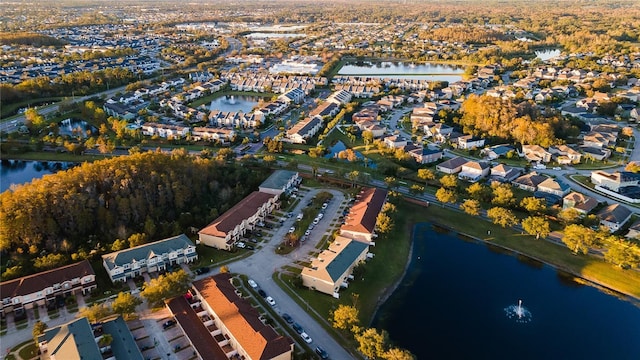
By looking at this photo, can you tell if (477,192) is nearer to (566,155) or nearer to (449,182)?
(449,182)

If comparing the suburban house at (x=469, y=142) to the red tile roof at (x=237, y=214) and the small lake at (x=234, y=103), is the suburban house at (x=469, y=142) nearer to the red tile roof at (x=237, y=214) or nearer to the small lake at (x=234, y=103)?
the red tile roof at (x=237, y=214)

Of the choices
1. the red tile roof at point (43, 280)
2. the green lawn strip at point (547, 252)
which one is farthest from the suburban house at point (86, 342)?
the green lawn strip at point (547, 252)

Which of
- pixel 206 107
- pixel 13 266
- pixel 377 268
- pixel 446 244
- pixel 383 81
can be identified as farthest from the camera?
pixel 383 81

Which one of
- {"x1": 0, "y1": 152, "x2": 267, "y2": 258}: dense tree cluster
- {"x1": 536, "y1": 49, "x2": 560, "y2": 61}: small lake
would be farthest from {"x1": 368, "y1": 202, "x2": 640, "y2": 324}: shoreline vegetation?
{"x1": 536, "y1": 49, "x2": 560, "y2": 61}: small lake

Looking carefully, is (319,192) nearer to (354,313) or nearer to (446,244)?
(446,244)

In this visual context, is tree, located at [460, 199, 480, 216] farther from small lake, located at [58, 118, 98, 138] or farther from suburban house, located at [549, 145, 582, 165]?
small lake, located at [58, 118, 98, 138]

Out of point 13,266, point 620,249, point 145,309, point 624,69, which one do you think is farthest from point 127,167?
point 624,69

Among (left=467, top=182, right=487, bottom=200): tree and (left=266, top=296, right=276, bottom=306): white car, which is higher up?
→ (left=467, top=182, right=487, bottom=200): tree
